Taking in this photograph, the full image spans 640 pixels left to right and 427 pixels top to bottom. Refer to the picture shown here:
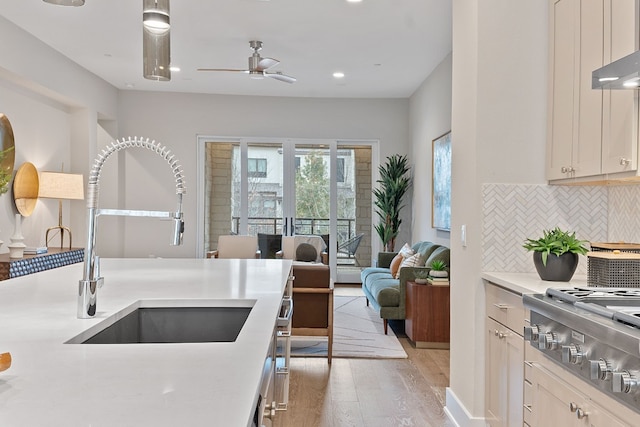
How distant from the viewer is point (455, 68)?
3219mm

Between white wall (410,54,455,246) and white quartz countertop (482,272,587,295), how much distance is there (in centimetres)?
352

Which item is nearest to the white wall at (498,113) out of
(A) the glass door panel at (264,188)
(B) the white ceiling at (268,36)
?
(B) the white ceiling at (268,36)

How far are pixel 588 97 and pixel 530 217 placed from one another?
0.69 meters

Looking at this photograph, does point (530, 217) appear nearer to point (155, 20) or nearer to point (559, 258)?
point (559, 258)

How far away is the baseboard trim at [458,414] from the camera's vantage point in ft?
9.14

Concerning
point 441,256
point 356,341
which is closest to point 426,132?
point 441,256

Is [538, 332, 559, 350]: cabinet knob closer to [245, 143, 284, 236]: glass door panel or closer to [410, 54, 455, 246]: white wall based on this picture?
[410, 54, 455, 246]: white wall

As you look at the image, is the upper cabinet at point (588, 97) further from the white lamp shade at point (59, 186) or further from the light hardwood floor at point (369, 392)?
the white lamp shade at point (59, 186)

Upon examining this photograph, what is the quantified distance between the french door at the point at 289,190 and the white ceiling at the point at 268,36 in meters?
1.29

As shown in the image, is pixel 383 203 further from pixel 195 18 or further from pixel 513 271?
pixel 513 271

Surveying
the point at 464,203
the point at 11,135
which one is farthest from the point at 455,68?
the point at 11,135

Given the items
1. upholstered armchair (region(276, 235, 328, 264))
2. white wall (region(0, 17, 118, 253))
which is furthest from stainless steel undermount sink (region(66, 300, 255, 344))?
upholstered armchair (region(276, 235, 328, 264))

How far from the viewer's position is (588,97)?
2420 mm

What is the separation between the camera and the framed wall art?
613 cm
